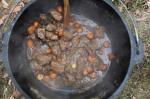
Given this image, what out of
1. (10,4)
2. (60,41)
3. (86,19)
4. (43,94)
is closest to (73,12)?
(86,19)

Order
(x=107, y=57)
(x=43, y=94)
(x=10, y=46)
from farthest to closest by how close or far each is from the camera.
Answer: (x=107, y=57) < (x=43, y=94) < (x=10, y=46)

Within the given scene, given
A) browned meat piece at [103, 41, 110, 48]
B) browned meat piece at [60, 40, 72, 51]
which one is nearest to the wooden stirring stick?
browned meat piece at [60, 40, 72, 51]

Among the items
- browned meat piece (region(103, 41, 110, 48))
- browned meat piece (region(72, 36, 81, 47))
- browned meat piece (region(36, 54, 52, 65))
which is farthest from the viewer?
browned meat piece (region(103, 41, 110, 48))

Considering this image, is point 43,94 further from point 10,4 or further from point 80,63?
point 10,4

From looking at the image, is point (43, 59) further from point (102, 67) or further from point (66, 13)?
point (102, 67)

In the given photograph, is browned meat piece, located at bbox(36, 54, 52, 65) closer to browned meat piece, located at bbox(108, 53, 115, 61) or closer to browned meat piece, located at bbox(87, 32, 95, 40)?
browned meat piece, located at bbox(87, 32, 95, 40)

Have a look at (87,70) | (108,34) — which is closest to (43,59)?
(87,70)
